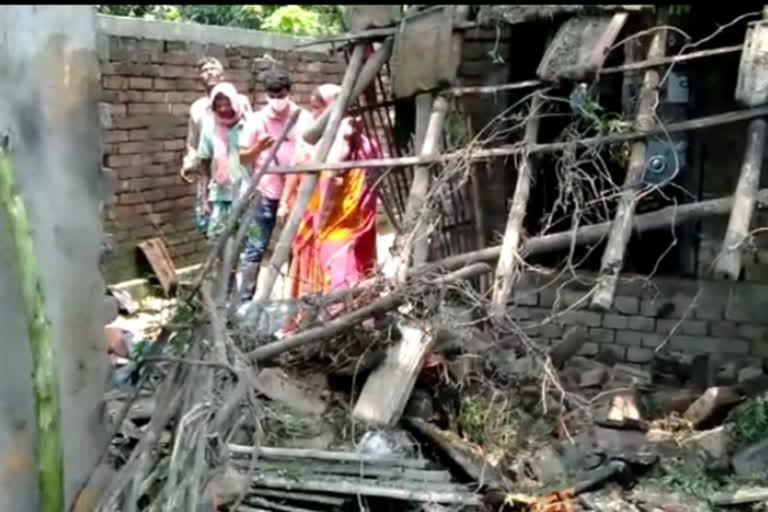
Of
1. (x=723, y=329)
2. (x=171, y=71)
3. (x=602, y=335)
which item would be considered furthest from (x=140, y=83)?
(x=723, y=329)

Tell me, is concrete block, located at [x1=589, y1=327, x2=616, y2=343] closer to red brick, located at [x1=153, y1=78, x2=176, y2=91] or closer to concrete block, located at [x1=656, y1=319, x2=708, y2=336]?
concrete block, located at [x1=656, y1=319, x2=708, y2=336]

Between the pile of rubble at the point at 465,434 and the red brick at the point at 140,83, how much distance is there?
4.32m

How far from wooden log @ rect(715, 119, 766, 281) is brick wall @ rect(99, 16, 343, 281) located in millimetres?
4847

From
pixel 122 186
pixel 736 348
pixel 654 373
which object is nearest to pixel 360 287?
pixel 654 373

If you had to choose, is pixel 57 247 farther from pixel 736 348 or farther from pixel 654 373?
pixel 736 348

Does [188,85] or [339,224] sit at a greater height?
[188,85]

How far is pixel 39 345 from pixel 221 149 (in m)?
4.28

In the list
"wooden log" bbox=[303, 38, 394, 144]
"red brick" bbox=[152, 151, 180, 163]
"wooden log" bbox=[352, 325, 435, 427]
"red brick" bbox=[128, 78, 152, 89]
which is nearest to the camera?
"wooden log" bbox=[352, 325, 435, 427]

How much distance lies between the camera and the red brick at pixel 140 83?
8.69 m

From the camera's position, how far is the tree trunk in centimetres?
315

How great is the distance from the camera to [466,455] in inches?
186

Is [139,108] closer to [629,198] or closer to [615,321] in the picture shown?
[615,321]

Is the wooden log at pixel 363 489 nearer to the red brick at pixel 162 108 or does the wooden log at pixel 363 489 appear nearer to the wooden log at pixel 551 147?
the wooden log at pixel 551 147

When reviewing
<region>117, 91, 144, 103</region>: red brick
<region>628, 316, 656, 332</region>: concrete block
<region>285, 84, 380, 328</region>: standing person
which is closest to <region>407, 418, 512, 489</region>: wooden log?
<region>285, 84, 380, 328</region>: standing person
